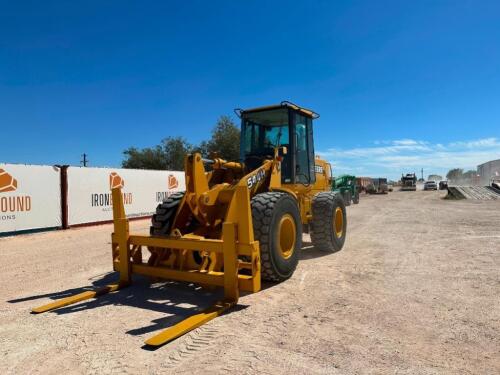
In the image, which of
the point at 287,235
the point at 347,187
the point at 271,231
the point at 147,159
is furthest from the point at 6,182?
the point at 147,159

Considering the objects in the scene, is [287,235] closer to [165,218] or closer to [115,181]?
[165,218]

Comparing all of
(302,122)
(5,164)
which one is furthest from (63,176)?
(302,122)

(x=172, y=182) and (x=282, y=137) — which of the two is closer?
(x=282, y=137)

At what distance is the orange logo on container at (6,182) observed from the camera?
12711 millimetres

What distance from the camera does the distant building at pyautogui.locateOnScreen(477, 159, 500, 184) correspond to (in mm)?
60125

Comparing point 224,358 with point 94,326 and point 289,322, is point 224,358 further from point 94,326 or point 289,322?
point 94,326

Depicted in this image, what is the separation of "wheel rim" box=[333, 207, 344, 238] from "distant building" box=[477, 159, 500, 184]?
56.4m

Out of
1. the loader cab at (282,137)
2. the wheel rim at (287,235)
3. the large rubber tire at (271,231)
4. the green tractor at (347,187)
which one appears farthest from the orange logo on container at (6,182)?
the green tractor at (347,187)

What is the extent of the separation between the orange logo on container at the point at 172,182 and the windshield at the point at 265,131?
1305cm

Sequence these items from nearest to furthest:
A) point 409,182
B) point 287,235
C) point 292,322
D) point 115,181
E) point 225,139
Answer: point 292,322, point 287,235, point 115,181, point 225,139, point 409,182

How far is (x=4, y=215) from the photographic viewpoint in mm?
12594

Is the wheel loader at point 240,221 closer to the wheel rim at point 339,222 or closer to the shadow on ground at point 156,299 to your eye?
the shadow on ground at point 156,299

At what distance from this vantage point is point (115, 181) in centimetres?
1712

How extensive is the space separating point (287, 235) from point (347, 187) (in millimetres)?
22814
